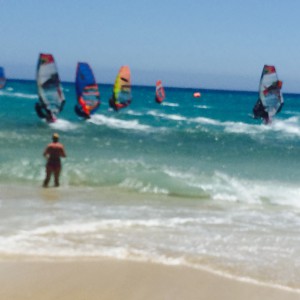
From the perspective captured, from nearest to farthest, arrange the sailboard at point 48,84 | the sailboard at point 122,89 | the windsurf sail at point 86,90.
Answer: the sailboard at point 48,84 < the windsurf sail at point 86,90 < the sailboard at point 122,89

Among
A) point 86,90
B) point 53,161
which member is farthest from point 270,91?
point 53,161

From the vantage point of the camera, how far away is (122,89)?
3184 cm

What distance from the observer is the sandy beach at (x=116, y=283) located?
5902 millimetres

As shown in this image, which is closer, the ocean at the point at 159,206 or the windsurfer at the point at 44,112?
the ocean at the point at 159,206

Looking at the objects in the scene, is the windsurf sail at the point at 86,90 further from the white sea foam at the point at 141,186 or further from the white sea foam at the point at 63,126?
the white sea foam at the point at 141,186

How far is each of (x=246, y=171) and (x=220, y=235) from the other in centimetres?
771

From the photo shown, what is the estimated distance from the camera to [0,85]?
→ 2357 inches

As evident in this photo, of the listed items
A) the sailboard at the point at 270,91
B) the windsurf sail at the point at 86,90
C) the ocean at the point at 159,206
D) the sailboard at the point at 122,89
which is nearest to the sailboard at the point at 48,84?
the windsurf sail at the point at 86,90

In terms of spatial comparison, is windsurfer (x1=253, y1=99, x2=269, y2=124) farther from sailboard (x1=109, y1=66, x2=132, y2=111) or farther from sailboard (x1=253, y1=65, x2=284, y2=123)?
sailboard (x1=109, y1=66, x2=132, y2=111)

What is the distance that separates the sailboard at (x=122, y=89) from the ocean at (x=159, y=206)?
9.60 metres

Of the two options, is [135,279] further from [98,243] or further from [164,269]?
[98,243]

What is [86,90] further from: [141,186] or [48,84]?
[141,186]

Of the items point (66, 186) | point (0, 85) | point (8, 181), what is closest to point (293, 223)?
point (66, 186)

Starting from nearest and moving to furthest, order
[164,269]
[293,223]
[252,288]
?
[252,288], [164,269], [293,223]
